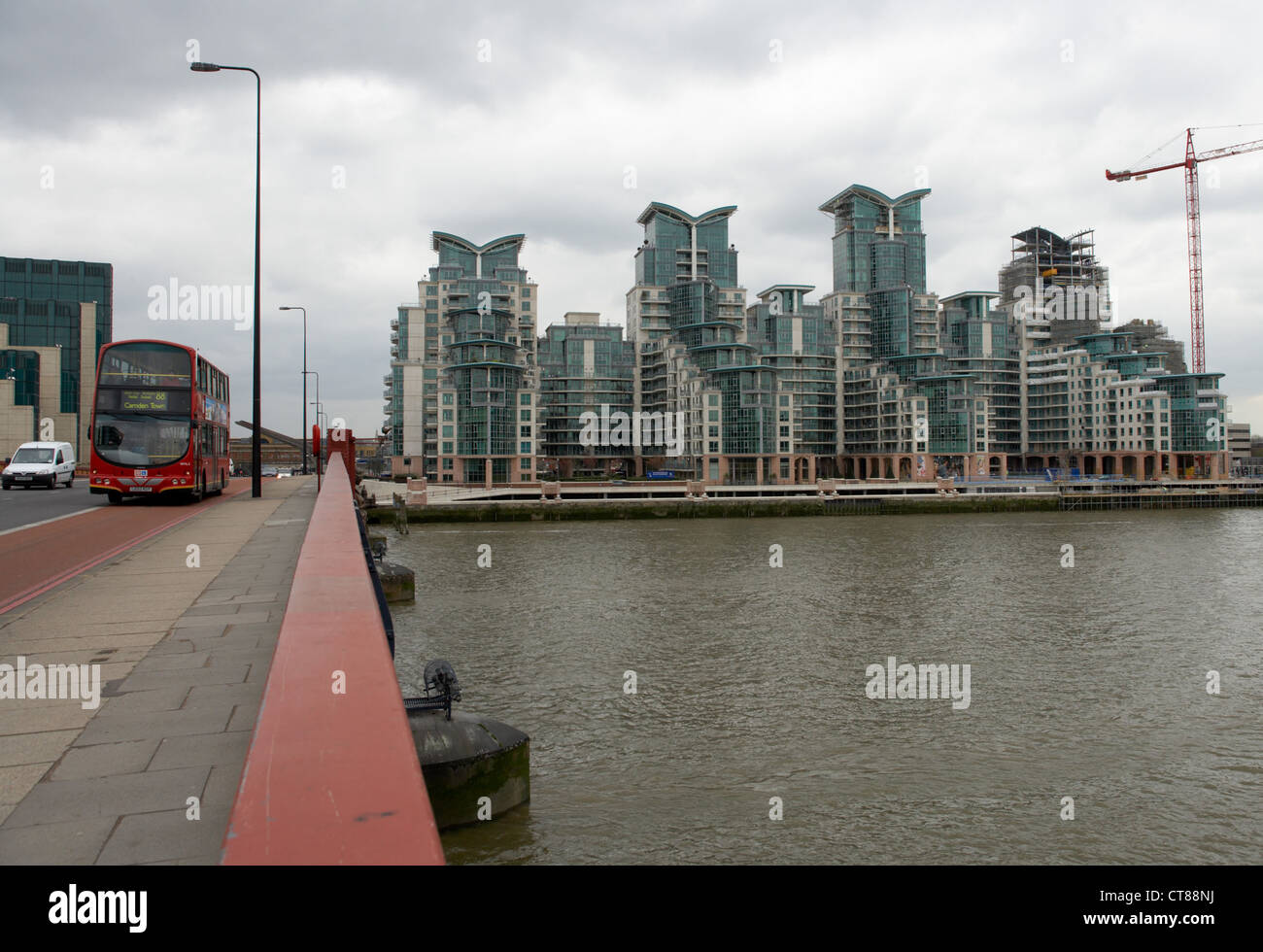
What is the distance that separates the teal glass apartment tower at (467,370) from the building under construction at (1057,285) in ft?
299

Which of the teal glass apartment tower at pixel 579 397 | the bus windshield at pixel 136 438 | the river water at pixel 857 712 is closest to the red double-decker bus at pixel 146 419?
the bus windshield at pixel 136 438

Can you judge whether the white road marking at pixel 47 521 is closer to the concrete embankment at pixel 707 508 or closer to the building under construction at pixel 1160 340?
the concrete embankment at pixel 707 508

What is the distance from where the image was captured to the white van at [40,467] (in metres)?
41.0

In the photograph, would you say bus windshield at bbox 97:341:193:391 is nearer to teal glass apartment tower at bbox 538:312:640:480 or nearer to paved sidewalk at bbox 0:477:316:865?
paved sidewalk at bbox 0:477:316:865

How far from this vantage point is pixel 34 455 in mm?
43688

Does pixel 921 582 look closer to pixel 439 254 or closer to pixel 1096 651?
pixel 1096 651

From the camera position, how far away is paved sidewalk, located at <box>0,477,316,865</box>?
402 centimetres

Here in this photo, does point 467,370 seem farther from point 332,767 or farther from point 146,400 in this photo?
point 332,767

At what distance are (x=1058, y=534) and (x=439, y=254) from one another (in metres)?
Answer: 108

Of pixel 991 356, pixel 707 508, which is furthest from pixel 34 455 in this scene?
pixel 991 356
